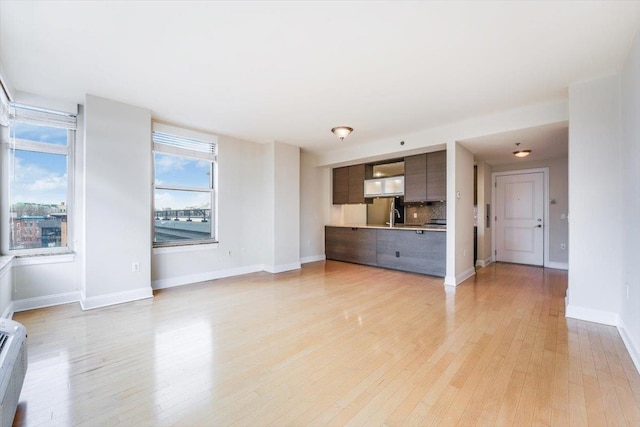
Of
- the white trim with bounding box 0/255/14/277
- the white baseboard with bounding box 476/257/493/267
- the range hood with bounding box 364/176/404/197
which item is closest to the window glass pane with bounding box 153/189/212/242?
the white trim with bounding box 0/255/14/277

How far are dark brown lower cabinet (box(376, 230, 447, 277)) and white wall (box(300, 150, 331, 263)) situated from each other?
5.24 ft

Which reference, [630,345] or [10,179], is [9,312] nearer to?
[10,179]

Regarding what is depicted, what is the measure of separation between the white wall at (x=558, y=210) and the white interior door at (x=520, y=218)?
153mm

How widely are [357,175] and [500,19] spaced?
448 cm

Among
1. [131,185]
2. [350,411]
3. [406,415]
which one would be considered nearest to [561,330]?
[406,415]

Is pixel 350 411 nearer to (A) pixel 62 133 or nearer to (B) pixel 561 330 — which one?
(B) pixel 561 330

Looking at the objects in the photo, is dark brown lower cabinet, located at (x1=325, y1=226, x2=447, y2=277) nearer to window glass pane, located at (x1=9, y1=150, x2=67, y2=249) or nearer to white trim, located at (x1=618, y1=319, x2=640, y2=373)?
white trim, located at (x1=618, y1=319, x2=640, y2=373)

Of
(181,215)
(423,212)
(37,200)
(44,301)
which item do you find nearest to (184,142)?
(181,215)

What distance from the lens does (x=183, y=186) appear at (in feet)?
15.5

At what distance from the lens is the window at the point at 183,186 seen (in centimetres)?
445

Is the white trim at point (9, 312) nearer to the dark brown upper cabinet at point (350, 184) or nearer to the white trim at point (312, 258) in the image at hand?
the white trim at point (312, 258)

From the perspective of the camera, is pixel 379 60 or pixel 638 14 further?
pixel 379 60

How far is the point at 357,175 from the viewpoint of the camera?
21.3ft

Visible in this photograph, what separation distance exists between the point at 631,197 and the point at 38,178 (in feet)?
20.6
